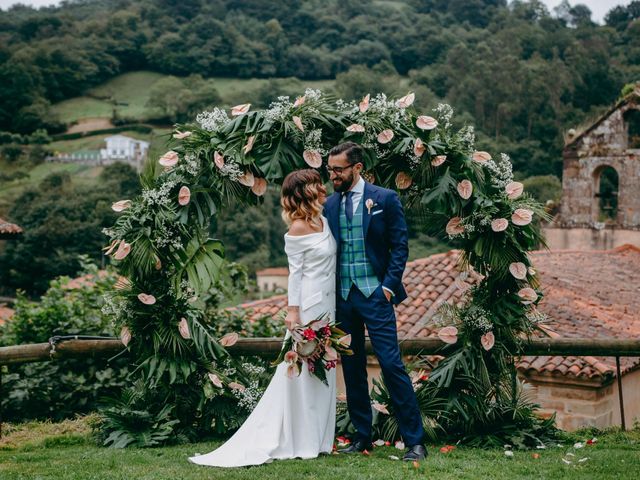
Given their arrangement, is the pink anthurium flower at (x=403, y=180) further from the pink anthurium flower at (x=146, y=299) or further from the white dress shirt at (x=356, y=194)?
the pink anthurium flower at (x=146, y=299)

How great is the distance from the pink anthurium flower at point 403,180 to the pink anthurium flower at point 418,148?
25 cm

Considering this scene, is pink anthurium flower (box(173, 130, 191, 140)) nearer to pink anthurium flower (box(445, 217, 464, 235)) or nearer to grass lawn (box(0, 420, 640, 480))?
pink anthurium flower (box(445, 217, 464, 235))

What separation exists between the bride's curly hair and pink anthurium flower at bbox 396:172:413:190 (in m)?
1.38

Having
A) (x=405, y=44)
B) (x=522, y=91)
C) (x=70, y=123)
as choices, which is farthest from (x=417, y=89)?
(x=70, y=123)

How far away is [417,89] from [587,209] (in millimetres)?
27654

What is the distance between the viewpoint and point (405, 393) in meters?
5.29

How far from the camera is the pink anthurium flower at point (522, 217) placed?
20.0 feet

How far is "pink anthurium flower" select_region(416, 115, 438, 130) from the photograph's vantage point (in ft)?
20.6

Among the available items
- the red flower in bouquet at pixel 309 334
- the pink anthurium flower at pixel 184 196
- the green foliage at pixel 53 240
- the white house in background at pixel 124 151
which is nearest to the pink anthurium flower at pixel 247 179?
the pink anthurium flower at pixel 184 196

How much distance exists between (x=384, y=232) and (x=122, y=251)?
6.96 ft

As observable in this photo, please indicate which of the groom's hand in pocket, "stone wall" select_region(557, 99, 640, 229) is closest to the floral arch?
the groom's hand in pocket

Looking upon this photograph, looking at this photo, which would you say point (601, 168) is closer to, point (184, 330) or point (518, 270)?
point (518, 270)

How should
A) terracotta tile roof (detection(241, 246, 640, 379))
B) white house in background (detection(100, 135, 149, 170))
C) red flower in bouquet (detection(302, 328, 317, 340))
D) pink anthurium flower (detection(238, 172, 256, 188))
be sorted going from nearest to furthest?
red flower in bouquet (detection(302, 328, 317, 340)), pink anthurium flower (detection(238, 172, 256, 188)), terracotta tile roof (detection(241, 246, 640, 379)), white house in background (detection(100, 135, 149, 170))

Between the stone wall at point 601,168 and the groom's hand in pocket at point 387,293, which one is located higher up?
the stone wall at point 601,168
